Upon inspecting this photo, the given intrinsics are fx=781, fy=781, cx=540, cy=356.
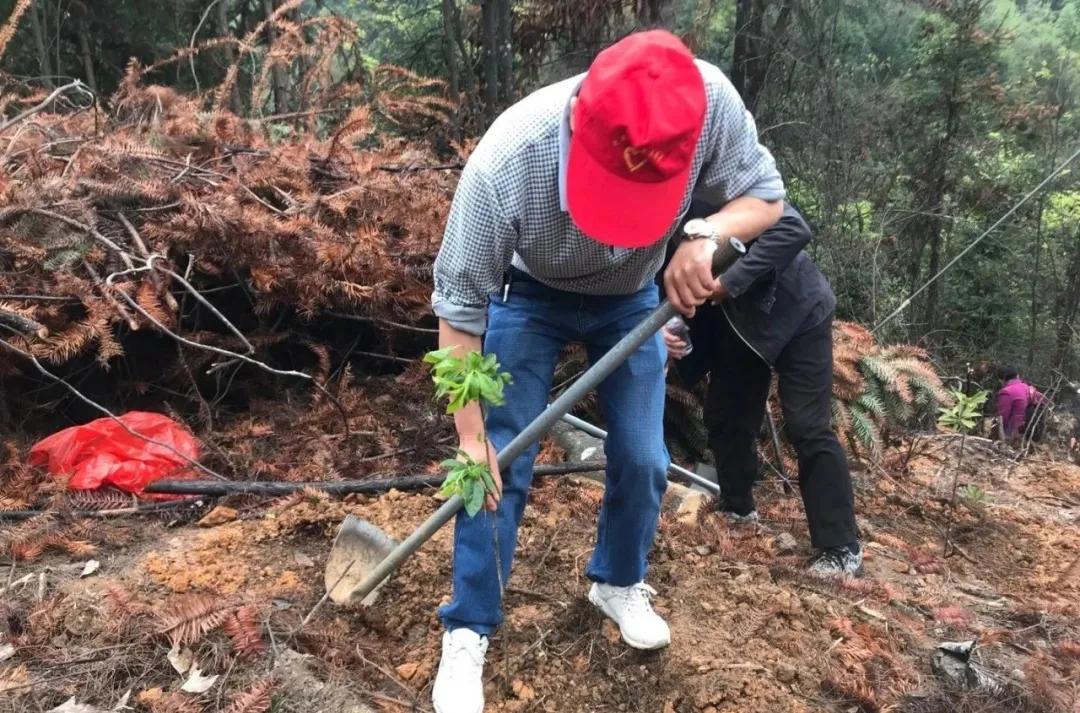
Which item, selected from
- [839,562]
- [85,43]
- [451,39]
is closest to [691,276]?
[839,562]

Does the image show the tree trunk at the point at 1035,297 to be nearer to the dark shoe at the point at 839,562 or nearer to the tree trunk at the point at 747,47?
the tree trunk at the point at 747,47

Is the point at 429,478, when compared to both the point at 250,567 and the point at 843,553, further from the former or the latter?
the point at 843,553

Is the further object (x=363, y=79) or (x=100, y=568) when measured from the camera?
(x=363, y=79)

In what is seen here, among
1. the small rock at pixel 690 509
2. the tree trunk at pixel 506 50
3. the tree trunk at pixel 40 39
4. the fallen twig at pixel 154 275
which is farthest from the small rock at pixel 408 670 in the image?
the tree trunk at pixel 40 39

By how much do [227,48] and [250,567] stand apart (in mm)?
7696

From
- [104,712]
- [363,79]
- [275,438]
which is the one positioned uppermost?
[363,79]

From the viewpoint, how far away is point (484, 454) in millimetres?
2029

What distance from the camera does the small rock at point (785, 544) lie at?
3512 mm

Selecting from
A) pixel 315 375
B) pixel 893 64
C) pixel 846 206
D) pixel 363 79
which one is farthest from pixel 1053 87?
pixel 315 375

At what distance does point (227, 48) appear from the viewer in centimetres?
879

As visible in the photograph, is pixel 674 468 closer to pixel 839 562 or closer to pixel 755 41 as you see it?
pixel 839 562

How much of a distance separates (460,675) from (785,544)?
1938mm

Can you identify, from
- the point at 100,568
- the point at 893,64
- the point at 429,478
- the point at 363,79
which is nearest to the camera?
the point at 100,568

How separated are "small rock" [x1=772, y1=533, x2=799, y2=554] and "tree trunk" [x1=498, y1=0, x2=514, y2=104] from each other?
236 inches
